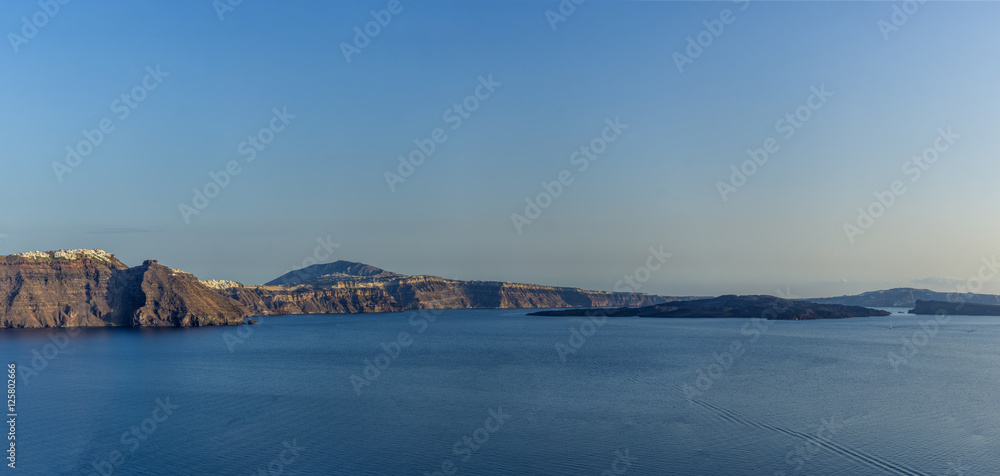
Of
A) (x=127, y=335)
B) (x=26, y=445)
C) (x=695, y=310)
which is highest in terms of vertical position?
(x=127, y=335)

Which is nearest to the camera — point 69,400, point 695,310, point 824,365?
point 69,400

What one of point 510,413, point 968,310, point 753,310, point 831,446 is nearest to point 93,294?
point 510,413

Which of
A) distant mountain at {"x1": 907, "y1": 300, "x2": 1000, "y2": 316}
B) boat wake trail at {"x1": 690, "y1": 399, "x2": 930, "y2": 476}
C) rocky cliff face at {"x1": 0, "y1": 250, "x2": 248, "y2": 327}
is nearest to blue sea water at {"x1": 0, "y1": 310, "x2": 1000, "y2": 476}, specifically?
boat wake trail at {"x1": 690, "y1": 399, "x2": 930, "y2": 476}

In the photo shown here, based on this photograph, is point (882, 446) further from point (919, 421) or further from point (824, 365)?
point (824, 365)

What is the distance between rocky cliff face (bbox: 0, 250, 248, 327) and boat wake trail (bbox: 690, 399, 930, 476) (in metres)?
120

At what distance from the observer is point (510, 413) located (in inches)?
1524

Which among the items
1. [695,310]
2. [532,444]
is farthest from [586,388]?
[695,310]

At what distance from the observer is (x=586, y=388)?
157 ft

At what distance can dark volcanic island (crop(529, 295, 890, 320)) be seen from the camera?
165m

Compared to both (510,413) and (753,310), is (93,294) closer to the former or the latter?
(510,413)

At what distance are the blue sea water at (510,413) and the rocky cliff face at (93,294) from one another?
5353 centimetres

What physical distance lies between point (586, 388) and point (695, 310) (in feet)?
464

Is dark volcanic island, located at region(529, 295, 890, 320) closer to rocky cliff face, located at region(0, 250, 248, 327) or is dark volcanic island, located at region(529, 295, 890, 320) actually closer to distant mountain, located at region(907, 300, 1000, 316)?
distant mountain, located at region(907, 300, 1000, 316)

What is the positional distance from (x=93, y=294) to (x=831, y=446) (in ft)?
451
